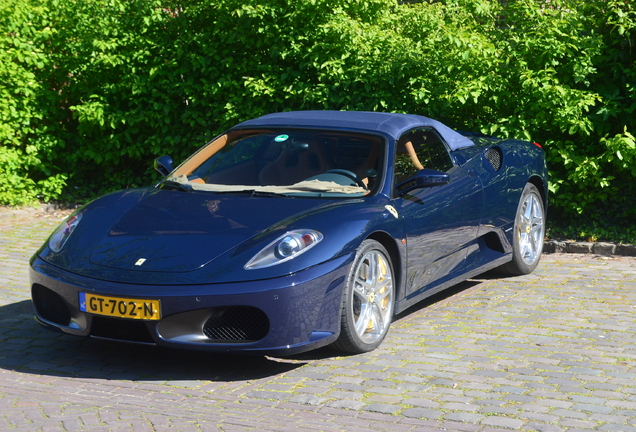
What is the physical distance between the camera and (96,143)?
1120 centimetres

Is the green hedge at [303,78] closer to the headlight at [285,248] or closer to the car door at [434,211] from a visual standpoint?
the car door at [434,211]

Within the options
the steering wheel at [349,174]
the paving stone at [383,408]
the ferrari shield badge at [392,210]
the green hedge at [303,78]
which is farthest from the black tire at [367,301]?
the green hedge at [303,78]

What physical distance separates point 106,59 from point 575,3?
5.42m

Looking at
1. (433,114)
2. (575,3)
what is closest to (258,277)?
(433,114)

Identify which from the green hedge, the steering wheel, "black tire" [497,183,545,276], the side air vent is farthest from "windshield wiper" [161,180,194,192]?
the green hedge

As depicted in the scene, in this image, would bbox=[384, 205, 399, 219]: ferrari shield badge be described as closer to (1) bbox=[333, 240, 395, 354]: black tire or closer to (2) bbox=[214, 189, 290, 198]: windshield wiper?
(1) bbox=[333, 240, 395, 354]: black tire

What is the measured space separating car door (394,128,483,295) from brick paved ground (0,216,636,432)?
1.33ft

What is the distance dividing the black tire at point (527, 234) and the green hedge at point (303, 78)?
1.20 metres

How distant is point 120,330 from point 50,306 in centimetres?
62

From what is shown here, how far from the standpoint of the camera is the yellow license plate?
471cm

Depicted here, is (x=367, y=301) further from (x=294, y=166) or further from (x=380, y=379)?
→ (x=294, y=166)

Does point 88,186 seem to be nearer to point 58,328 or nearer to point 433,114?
point 433,114

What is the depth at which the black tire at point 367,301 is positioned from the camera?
509cm

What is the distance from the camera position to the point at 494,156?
24.3 ft
